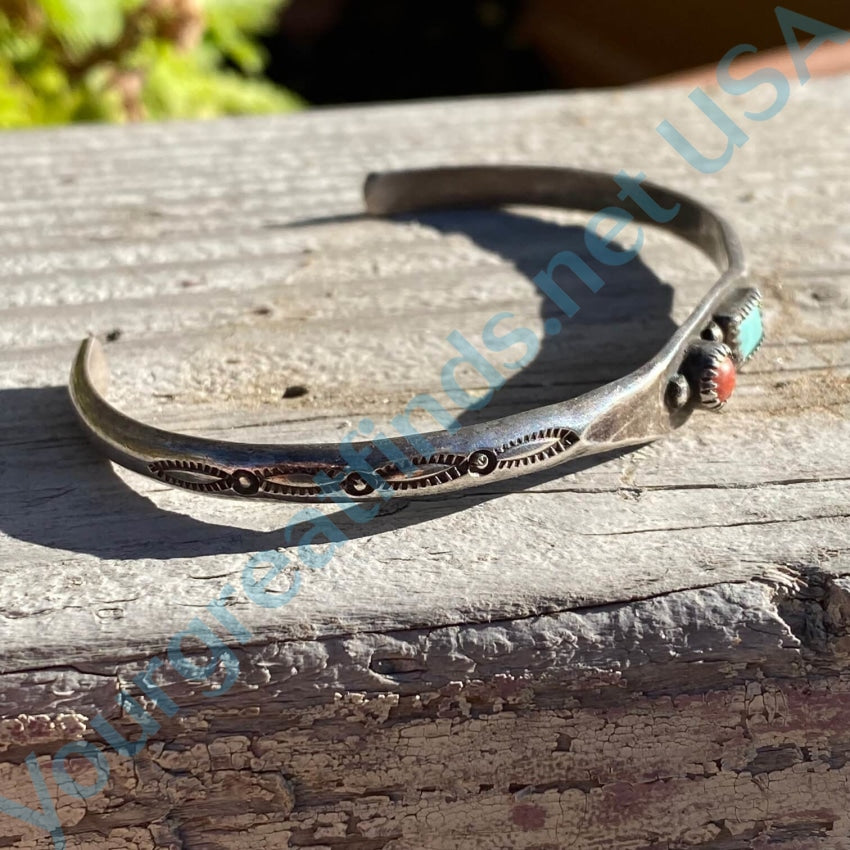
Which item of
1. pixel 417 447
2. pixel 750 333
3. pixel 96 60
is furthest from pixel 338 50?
pixel 417 447

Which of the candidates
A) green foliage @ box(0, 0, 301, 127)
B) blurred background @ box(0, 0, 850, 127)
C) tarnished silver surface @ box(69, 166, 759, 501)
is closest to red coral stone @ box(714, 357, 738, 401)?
tarnished silver surface @ box(69, 166, 759, 501)

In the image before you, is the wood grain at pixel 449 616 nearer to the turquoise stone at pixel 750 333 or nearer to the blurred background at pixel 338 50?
the turquoise stone at pixel 750 333

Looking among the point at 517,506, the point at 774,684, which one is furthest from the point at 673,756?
the point at 517,506

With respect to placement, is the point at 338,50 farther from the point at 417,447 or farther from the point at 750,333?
the point at 417,447

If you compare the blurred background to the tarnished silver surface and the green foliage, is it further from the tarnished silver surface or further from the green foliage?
the tarnished silver surface

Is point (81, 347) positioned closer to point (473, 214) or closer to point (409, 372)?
point (409, 372)
